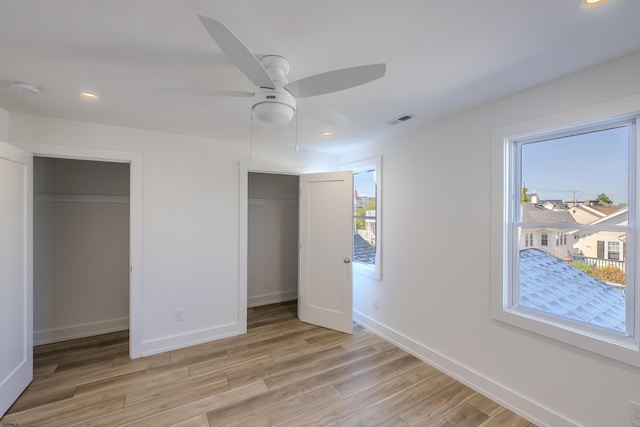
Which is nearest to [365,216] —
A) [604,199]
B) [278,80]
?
[604,199]

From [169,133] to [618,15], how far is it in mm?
3520

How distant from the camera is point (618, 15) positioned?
4.14 feet

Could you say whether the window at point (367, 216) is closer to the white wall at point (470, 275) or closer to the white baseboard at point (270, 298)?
the white wall at point (470, 275)

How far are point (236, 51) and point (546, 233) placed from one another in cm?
239

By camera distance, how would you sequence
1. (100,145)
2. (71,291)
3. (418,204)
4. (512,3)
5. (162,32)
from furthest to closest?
(71,291) → (418,204) → (100,145) → (162,32) → (512,3)

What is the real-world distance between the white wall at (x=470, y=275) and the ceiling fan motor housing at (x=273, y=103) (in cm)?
175

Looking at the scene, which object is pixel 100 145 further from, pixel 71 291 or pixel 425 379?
pixel 425 379

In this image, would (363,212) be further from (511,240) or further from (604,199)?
(604,199)

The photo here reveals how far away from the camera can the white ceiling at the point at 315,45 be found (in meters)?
1.22

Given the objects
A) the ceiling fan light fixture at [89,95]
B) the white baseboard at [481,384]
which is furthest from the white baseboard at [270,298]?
the ceiling fan light fixture at [89,95]

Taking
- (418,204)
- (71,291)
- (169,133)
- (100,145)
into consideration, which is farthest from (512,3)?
(71,291)

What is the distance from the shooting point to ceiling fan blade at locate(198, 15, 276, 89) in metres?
0.96

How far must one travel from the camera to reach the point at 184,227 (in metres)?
3.11

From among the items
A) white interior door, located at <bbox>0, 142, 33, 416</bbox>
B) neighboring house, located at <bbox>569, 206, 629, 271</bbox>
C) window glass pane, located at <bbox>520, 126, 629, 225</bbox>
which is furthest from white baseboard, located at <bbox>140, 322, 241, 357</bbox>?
neighboring house, located at <bbox>569, 206, 629, 271</bbox>
